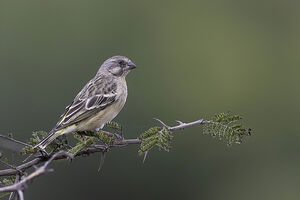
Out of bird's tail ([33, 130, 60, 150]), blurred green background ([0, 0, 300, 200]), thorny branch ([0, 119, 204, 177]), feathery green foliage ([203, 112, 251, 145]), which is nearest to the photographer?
thorny branch ([0, 119, 204, 177])

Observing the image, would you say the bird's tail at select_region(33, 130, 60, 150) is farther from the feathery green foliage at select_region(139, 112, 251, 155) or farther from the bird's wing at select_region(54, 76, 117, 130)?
the bird's wing at select_region(54, 76, 117, 130)

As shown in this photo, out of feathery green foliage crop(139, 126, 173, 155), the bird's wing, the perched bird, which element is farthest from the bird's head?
feathery green foliage crop(139, 126, 173, 155)

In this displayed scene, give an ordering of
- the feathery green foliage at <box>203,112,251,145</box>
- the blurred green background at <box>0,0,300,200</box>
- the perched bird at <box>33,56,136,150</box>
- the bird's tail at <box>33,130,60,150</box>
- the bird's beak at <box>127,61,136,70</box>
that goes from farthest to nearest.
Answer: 1. the blurred green background at <box>0,0,300,200</box>
2. the bird's beak at <box>127,61,136,70</box>
3. the perched bird at <box>33,56,136,150</box>
4. the bird's tail at <box>33,130,60,150</box>
5. the feathery green foliage at <box>203,112,251,145</box>

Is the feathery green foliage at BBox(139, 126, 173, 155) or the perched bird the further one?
the perched bird

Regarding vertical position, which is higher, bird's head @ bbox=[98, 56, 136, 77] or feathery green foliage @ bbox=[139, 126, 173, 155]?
bird's head @ bbox=[98, 56, 136, 77]

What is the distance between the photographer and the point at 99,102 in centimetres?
716

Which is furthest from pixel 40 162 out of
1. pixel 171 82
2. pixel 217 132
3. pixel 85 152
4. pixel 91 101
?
pixel 171 82

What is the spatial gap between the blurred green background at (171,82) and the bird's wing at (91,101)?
4.84 metres

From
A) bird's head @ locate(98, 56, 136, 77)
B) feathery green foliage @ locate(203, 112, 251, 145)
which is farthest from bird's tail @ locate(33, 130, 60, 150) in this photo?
bird's head @ locate(98, 56, 136, 77)

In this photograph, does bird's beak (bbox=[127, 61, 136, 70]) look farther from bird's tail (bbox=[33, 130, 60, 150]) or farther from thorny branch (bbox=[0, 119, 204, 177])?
thorny branch (bbox=[0, 119, 204, 177])

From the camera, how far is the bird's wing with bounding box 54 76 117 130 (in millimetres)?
6594

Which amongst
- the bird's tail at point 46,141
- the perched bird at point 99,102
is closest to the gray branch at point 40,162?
the bird's tail at point 46,141

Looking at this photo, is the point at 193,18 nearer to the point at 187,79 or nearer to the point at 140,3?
the point at 140,3

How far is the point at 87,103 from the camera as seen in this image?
277 inches
